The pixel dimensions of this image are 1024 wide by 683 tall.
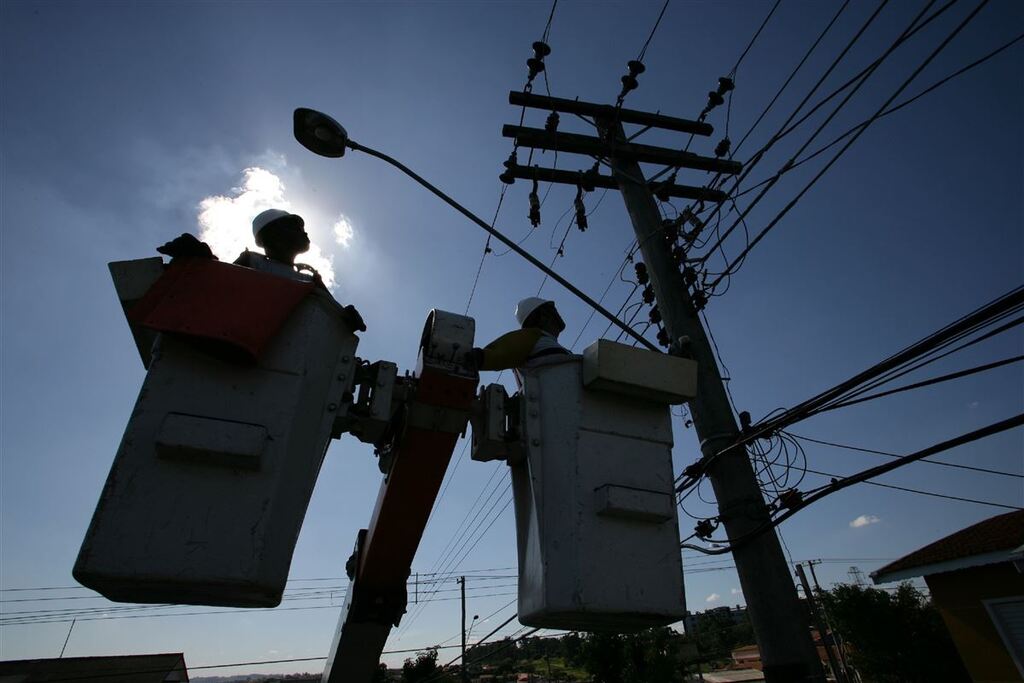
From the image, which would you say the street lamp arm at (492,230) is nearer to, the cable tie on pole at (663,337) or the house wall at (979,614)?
the cable tie on pole at (663,337)

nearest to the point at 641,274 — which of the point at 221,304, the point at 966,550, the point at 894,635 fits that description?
the point at 221,304

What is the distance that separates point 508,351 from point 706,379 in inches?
76.2

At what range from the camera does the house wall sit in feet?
27.5

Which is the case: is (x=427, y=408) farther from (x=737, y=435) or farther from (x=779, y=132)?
(x=779, y=132)

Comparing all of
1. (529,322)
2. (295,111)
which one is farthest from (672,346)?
(295,111)

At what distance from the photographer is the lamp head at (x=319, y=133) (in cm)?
289

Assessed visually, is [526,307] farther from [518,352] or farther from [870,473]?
[870,473]

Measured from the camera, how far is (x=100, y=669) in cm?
2514

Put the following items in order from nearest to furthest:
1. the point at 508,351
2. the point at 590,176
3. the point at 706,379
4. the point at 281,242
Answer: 1. the point at 508,351
2. the point at 281,242
3. the point at 706,379
4. the point at 590,176

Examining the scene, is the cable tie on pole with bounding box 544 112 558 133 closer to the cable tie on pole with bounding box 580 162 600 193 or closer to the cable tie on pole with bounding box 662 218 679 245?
the cable tie on pole with bounding box 580 162 600 193

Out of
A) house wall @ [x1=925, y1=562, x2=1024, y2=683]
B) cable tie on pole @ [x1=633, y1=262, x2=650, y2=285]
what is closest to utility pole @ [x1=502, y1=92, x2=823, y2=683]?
cable tie on pole @ [x1=633, y1=262, x2=650, y2=285]

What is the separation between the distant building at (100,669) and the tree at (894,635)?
33.1 metres

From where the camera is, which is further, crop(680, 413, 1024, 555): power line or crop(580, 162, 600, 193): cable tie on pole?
crop(580, 162, 600, 193): cable tie on pole

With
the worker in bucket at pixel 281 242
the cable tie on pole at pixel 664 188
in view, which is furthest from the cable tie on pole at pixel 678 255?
the worker in bucket at pixel 281 242
